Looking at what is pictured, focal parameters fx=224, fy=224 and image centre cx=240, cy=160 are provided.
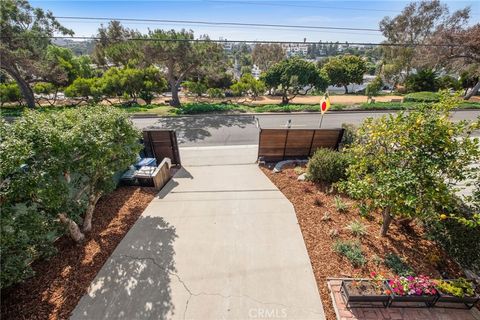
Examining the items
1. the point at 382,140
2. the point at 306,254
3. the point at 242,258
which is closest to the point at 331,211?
the point at 306,254

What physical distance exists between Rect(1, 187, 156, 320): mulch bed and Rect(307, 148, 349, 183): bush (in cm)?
607

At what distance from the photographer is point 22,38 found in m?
17.7

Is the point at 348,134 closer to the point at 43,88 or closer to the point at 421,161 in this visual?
the point at 421,161

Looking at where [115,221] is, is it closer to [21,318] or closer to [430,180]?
[21,318]

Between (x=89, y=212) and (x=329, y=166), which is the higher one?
(x=329, y=166)

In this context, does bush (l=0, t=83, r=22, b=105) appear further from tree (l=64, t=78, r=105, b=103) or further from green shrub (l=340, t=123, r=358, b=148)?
green shrub (l=340, t=123, r=358, b=148)

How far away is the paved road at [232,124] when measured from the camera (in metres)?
14.6

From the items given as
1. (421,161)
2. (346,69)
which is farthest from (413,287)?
(346,69)

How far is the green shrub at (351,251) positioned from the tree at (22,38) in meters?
23.5

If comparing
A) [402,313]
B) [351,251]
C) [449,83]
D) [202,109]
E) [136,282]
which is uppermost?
[449,83]

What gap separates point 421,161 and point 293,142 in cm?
600

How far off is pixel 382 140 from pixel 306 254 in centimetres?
319

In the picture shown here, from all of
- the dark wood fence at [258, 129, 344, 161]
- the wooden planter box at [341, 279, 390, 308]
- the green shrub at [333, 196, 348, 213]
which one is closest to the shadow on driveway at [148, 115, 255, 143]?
the dark wood fence at [258, 129, 344, 161]

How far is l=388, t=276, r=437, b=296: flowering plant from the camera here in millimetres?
4078
